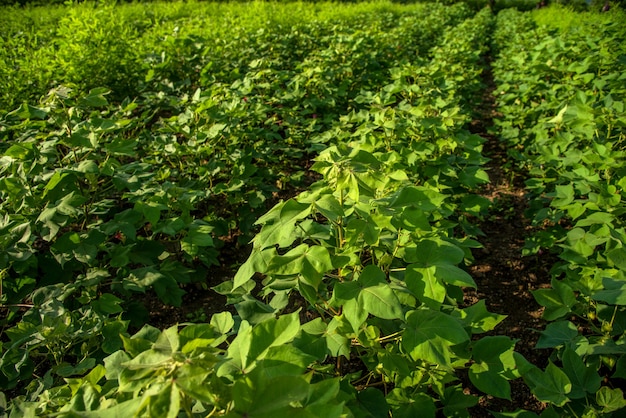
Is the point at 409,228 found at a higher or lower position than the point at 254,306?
higher

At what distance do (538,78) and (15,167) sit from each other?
18.6 feet

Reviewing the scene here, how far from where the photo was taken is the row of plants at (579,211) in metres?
1.44

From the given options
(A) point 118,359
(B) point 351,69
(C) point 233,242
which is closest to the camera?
(A) point 118,359

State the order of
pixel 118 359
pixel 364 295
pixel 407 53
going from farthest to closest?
pixel 407 53 < pixel 364 295 < pixel 118 359

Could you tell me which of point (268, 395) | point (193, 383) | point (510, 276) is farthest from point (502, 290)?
point (193, 383)

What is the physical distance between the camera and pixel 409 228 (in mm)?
1410

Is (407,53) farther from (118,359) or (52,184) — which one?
(118,359)

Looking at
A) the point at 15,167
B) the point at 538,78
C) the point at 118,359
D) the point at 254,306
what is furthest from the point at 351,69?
the point at 118,359

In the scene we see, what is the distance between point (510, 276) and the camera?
10.5 feet

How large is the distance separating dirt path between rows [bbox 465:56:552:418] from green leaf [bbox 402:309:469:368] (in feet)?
2.65

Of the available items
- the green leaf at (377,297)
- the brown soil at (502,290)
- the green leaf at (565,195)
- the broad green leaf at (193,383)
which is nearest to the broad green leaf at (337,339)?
the green leaf at (377,297)

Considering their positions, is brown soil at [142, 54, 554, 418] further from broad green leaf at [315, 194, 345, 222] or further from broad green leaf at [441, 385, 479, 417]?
broad green leaf at [315, 194, 345, 222]

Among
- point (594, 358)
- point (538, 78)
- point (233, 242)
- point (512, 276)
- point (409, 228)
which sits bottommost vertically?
point (512, 276)

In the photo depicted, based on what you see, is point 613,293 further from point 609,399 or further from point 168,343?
point 168,343
